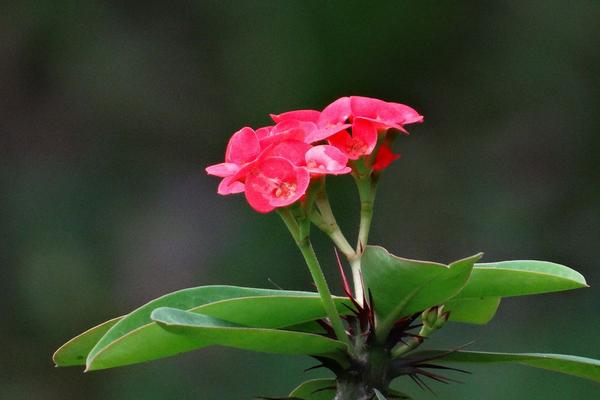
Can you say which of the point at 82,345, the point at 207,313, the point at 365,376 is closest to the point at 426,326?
the point at 365,376

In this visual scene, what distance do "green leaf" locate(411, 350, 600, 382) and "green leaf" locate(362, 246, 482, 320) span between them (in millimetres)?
56

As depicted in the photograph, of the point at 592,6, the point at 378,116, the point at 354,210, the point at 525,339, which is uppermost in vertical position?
the point at 592,6

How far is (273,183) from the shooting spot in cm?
84

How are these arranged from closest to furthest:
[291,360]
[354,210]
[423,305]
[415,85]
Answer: [423,305], [291,360], [354,210], [415,85]

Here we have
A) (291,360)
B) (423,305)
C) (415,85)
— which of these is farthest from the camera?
(415,85)

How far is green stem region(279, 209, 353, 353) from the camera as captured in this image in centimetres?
86

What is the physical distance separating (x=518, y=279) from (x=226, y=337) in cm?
25

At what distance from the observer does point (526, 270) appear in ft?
2.93

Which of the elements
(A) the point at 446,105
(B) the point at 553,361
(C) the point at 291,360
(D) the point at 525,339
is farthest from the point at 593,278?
(B) the point at 553,361

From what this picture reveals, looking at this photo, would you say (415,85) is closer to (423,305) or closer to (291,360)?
(291,360)

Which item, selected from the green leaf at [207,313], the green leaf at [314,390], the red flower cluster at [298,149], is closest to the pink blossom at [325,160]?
the red flower cluster at [298,149]

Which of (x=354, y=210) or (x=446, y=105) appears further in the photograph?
(x=446, y=105)

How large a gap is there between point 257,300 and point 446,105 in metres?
3.30

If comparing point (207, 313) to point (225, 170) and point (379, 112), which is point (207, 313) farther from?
point (379, 112)
